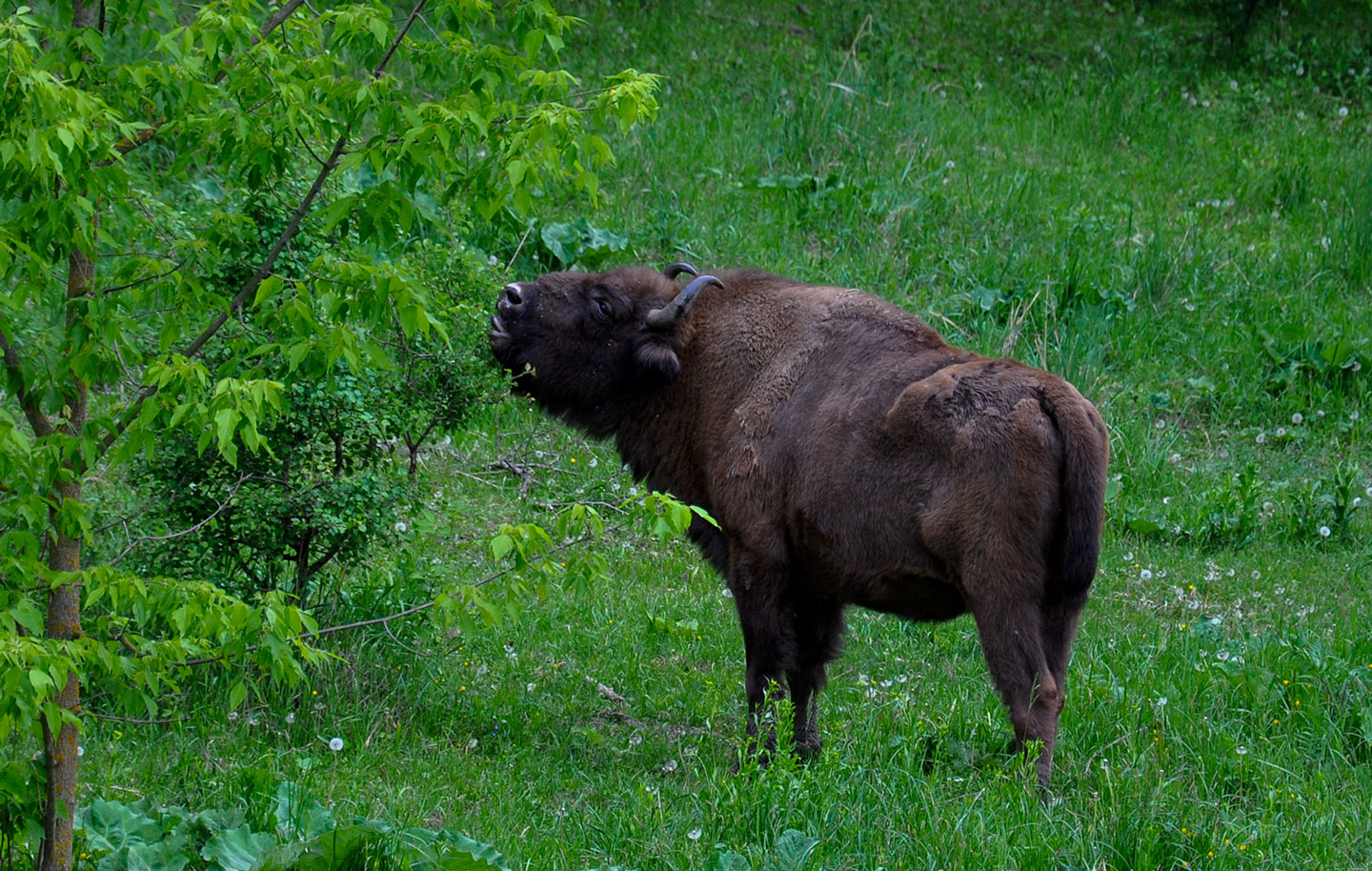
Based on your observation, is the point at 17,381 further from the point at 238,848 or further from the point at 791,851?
the point at 791,851

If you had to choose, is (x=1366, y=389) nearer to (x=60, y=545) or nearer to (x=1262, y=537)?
(x=1262, y=537)

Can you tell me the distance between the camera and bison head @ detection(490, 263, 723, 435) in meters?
6.63

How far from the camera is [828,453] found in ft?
18.8

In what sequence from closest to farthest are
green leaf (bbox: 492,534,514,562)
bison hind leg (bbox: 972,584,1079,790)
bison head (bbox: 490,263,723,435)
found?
green leaf (bbox: 492,534,514,562), bison hind leg (bbox: 972,584,1079,790), bison head (bbox: 490,263,723,435)

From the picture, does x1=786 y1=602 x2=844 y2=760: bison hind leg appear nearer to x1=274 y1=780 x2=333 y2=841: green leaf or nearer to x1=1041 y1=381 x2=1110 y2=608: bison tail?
x1=1041 y1=381 x2=1110 y2=608: bison tail

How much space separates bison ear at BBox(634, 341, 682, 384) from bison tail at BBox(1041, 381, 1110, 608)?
6.02 feet

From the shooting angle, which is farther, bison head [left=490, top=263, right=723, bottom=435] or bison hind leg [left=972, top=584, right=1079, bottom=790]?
bison head [left=490, top=263, right=723, bottom=435]

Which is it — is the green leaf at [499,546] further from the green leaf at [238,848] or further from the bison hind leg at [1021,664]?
the bison hind leg at [1021,664]

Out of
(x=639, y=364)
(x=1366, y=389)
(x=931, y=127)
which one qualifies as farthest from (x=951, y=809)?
(x=931, y=127)

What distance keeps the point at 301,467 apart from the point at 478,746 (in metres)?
1.45

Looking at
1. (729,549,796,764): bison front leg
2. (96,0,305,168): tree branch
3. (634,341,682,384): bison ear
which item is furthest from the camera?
(634,341,682,384): bison ear

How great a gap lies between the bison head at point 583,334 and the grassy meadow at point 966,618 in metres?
0.47

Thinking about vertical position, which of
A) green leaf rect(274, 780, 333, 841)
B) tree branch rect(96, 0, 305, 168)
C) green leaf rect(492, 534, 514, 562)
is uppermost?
tree branch rect(96, 0, 305, 168)

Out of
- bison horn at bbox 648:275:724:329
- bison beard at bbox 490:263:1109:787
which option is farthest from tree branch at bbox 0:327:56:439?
bison horn at bbox 648:275:724:329
